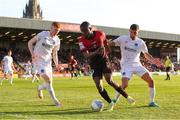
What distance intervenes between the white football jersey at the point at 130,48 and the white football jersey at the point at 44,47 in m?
1.76

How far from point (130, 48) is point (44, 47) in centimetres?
231

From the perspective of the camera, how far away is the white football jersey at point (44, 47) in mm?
12688

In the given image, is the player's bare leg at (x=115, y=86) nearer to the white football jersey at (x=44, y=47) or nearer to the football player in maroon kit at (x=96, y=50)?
the football player in maroon kit at (x=96, y=50)

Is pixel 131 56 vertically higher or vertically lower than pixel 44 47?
lower

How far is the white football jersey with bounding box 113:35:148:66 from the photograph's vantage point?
12656 mm

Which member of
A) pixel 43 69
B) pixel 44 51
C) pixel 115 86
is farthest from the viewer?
pixel 44 51

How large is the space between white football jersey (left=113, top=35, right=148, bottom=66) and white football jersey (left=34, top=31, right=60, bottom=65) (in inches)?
69.2

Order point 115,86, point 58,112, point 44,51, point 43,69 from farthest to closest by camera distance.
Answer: point 44,51 < point 43,69 < point 115,86 < point 58,112

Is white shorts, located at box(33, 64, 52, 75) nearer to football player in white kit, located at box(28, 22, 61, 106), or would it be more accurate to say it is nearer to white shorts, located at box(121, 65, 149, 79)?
football player in white kit, located at box(28, 22, 61, 106)

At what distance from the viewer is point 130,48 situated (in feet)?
41.5

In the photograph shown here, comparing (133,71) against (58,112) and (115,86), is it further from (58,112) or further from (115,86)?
(58,112)

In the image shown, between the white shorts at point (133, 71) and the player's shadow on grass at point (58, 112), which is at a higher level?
the white shorts at point (133, 71)

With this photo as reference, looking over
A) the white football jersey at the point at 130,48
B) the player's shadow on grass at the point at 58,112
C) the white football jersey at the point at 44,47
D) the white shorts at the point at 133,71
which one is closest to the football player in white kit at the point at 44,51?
the white football jersey at the point at 44,47

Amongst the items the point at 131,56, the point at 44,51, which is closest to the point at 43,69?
the point at 44,51
